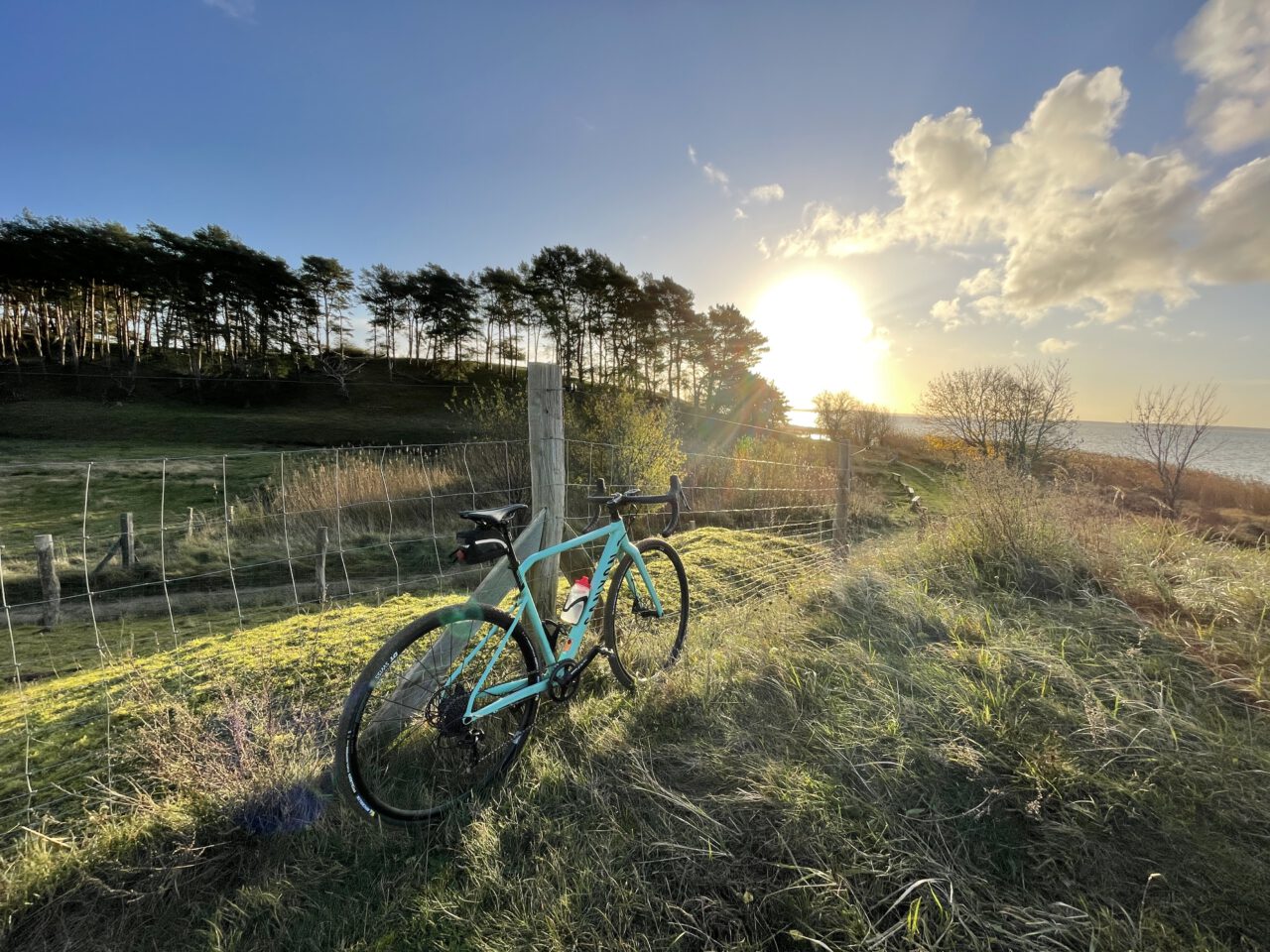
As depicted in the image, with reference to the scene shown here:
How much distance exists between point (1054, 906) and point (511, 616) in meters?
2.03

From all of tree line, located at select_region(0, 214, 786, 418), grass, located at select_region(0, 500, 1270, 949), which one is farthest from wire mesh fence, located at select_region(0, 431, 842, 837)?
tree line, located at select_region(0, 214, 786, 418)

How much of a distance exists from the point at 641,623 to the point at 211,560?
903cm

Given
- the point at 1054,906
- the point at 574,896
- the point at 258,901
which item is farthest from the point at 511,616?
the point at 1054,906

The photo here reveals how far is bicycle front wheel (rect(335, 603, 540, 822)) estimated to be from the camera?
188 centimetres

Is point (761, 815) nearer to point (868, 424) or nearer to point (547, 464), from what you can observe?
point (547, 464)

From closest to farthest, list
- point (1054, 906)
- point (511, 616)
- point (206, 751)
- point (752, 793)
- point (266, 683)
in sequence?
point (1054, 906), point (752, 793), point (206, 751), point (511, 616), point (266, 683)

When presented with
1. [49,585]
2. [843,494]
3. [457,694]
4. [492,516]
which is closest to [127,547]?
[49,585]

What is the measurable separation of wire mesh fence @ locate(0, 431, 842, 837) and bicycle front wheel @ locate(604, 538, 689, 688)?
38 centimetres

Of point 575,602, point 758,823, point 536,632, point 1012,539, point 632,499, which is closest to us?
point 758,823

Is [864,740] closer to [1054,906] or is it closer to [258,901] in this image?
[1054,906]

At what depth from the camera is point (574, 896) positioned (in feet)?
5.17

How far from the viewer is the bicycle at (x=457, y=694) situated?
1905 mm

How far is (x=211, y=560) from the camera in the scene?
8.56 meters

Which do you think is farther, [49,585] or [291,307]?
[291,307]
